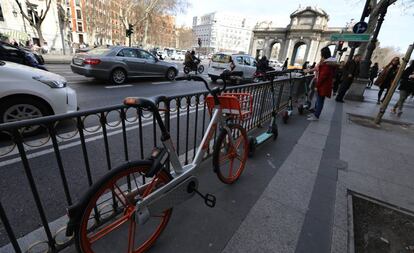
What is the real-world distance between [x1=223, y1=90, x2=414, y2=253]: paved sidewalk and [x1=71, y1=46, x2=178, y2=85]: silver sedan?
8.09m

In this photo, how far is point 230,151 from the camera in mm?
2830

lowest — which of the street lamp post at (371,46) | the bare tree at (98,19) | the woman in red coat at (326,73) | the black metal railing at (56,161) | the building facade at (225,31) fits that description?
the black metal railing at (56,161)

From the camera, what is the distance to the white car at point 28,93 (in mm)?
3438

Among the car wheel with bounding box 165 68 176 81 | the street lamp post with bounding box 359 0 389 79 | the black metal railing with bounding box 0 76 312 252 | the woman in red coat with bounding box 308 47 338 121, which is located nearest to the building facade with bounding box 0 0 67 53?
the car wheel with bounding box 165 68 176 81

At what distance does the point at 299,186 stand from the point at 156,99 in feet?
7.76

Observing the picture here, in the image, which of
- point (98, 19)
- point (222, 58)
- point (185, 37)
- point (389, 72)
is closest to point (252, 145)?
point (389, 72)

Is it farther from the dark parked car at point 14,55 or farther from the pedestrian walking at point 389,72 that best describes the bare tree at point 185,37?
the pedestrian walking at point 389,72

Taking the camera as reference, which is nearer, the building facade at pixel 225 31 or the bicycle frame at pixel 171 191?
the bicycle frame at pixel 171 191

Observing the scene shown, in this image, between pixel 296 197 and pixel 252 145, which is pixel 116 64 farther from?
pixel 296 197

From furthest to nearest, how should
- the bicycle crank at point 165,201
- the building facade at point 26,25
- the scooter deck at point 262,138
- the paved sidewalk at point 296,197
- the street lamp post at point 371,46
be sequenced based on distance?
the building facade at point 26,25 → the street lamp post at point 371,46 → the scooter deck at point 262,138 → the paved sidewalk at point 296,197 → the bicycle crank at point 165,201

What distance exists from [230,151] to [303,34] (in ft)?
204

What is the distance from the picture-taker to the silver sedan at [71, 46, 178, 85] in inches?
345

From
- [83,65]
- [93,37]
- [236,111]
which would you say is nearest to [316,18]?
[93,37]

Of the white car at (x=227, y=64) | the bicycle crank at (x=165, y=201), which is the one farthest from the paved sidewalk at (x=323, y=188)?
the white car at (x=227, y=64)
